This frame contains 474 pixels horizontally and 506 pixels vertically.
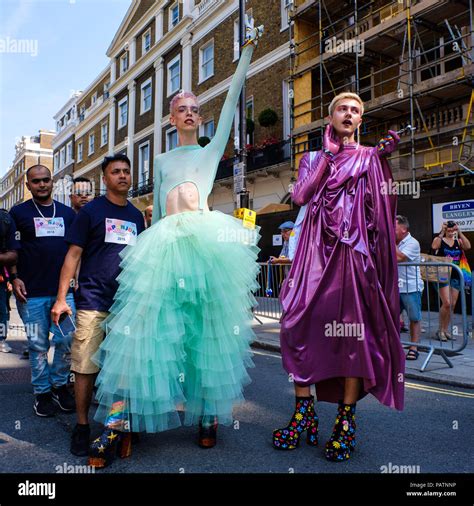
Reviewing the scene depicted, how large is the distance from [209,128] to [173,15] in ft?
26.9

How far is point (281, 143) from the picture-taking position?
17.1 meters

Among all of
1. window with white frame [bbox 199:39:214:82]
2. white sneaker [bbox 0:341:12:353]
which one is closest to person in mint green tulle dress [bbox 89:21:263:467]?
white sneaker [bbox 0:341:12:353]

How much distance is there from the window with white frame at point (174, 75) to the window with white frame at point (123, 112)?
6.20m

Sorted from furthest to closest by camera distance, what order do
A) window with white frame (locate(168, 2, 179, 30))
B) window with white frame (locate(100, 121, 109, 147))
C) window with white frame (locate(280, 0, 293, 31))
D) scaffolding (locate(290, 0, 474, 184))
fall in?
window with white frame (locate(100, 121, 109, 147))
window with white frame (locate(168, 2, 179, 30))
window with white frame (locate(280, 0, 293, 31))
scaffolding (locate(290, 0, 474, 184))

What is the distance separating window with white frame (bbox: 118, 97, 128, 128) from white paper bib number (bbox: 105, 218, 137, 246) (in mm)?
29025

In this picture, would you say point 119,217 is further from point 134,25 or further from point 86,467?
point 134,25

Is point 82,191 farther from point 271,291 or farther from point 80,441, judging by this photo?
point 271,291

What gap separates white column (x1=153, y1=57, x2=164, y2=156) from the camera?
25344mm

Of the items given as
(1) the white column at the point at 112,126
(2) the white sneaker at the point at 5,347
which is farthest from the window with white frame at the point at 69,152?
(2) the white sneaker at the point at 5,347

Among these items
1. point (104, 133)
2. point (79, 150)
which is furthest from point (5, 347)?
point (79, 150)

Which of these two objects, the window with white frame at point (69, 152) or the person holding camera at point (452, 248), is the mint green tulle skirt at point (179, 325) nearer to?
the person holding camera at point (452, 248)

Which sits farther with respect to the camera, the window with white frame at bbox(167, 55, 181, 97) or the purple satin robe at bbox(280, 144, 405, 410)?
the window with white frame at bbox(167, 55, 181, 97)

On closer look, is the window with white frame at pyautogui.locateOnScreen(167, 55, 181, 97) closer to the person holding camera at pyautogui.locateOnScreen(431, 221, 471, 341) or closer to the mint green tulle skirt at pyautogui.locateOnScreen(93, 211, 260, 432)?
the person holding camera at pyautogui.locateOnScreen(431, 221, 471, 341)

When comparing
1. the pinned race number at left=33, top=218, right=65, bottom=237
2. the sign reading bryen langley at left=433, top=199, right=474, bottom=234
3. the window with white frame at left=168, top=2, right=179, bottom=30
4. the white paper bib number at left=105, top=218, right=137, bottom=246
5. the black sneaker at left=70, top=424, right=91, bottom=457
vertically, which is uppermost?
the window with white frame at left=168, top=2, right=179, bottom=30
